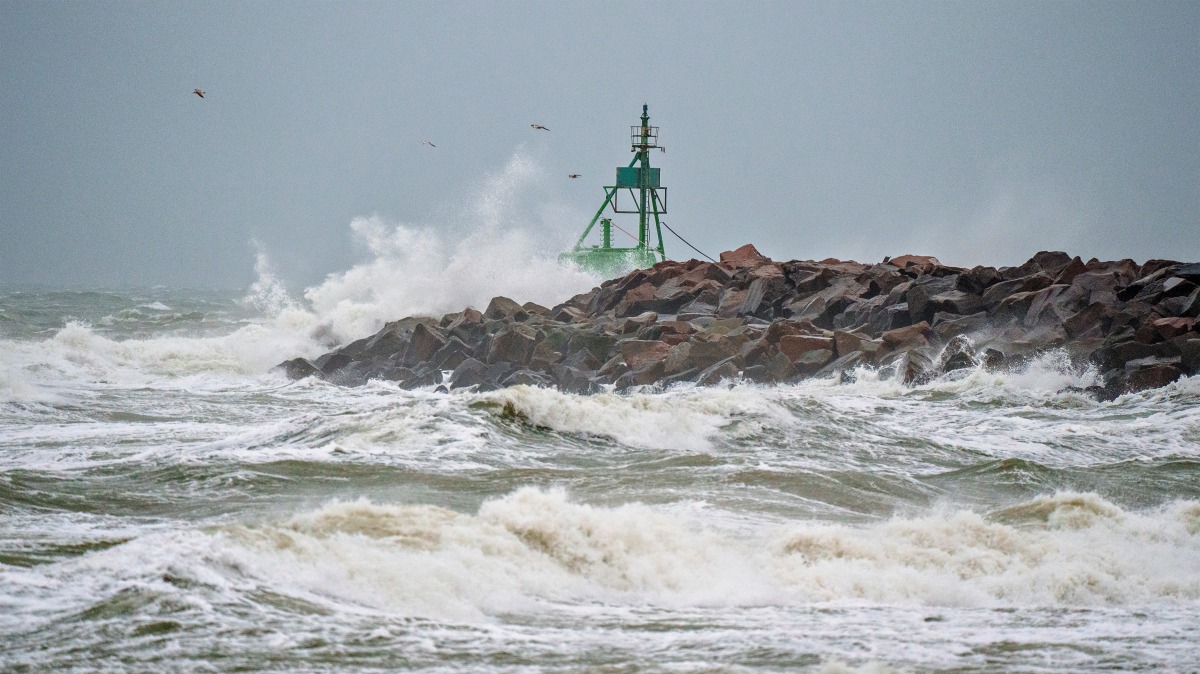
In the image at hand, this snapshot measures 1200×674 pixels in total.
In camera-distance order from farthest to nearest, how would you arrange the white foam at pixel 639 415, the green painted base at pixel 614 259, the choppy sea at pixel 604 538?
the green painted base at pixel 614 259 < the white foam at pixel 639 415 < the choppy sea at pixel 604 538

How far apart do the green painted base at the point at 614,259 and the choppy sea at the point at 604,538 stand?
53.9ft

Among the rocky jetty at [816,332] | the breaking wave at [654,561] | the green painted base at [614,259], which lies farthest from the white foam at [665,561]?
the green painted base at [614,259]

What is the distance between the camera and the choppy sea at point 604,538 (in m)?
5.15

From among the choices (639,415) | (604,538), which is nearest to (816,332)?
(639,415)

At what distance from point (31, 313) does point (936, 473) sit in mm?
34104

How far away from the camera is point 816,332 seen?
18.4 meters

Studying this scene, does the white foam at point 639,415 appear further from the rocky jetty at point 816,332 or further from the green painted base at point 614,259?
the green painted base at point 614,259

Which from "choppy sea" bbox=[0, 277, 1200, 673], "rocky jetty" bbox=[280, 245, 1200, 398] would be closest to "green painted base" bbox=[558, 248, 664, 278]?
"rocky jetty" bbox=[280, 245, 1200, 398]

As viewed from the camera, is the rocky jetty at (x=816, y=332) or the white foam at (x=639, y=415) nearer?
the white foam at (x=639, y=415)

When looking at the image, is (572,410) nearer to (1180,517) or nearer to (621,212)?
(1180,517)

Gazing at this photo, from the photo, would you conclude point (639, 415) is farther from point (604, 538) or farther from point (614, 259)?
point (614, 259)

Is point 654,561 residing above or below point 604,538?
below

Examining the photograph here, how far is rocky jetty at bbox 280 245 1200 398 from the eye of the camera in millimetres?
16891

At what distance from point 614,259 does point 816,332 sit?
12.6 metres
